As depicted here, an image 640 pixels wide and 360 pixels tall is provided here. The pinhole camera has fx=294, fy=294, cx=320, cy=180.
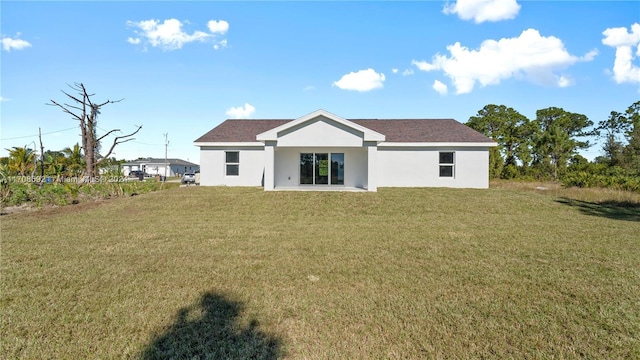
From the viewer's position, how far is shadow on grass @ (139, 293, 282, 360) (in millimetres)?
2887

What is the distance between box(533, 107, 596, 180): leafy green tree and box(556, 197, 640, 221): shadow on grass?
17415 millimetres

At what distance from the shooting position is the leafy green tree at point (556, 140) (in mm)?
30184

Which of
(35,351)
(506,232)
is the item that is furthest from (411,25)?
(35,351)

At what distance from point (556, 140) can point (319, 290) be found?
36441 mm

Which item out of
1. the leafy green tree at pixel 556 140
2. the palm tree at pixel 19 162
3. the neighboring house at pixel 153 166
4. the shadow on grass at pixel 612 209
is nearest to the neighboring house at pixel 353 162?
the shadow on grass at pixel 612 209

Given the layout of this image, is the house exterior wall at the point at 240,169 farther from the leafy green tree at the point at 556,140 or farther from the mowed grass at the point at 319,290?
the leafy green tree at the point at 556,140

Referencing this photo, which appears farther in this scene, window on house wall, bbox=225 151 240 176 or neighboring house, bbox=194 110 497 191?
window on house wall, bbox=225 151 240 176

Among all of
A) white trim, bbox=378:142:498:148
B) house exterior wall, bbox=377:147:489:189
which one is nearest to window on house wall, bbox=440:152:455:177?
house exterior wall, bbox=377:147:489:189

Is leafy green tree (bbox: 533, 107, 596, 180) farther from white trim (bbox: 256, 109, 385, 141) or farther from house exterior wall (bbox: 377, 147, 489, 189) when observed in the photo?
white trim (bbox: 256, 109, 385, 141)

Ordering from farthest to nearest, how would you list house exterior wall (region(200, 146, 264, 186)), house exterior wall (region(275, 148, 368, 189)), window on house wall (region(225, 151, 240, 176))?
window on house wall (region(225, 151, 240, 176)), house exterior wall (region(200, 146, 264, 186)), house exterior wall (region(275, 148, 368, 189))

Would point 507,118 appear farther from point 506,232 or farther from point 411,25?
point 506,232

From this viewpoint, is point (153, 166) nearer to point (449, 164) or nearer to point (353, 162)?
point (353, 162)

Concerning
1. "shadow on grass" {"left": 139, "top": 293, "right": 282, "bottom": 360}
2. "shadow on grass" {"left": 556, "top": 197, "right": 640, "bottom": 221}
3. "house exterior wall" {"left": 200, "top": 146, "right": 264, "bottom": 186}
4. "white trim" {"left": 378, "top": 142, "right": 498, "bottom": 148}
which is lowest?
"shadow on grass" {"left": 139, "top": 293, "right": 282, "bottom": 360}

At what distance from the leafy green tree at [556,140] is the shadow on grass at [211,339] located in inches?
1362
